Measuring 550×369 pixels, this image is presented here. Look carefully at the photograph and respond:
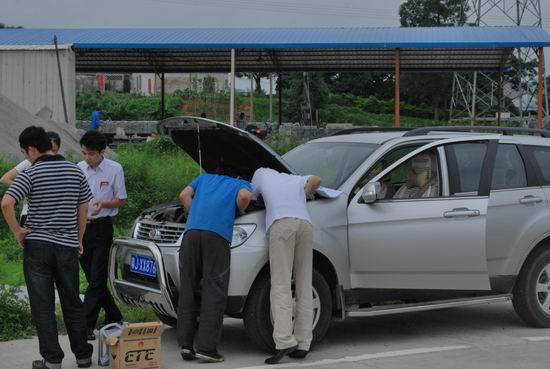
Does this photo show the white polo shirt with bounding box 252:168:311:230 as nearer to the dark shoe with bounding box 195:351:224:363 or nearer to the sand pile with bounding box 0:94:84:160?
the dark shoe with bounding box 195:351:224:363

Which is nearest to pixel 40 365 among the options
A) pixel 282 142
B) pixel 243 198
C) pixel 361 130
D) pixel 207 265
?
pixel 207 265

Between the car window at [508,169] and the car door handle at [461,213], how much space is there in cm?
51

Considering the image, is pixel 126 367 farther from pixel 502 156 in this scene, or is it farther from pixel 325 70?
pixel 325 70

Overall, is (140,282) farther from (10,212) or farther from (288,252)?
(10,212)

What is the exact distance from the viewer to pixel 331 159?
8125 mm

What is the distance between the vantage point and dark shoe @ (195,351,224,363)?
6719mm

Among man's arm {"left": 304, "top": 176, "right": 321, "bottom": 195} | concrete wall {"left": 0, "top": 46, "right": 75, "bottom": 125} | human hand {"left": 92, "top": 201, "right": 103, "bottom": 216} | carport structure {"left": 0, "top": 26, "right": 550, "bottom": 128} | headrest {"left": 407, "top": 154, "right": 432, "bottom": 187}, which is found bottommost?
human hand {"left": 92, "top": 201, "right": 103, "bottom": 216}

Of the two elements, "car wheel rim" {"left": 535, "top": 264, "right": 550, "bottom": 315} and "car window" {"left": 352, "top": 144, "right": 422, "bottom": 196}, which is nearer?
"car window" {"left": 352, "top": 144, "right": 422, "bottom": 196}

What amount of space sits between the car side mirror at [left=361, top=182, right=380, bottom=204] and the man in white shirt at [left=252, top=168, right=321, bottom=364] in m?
0.57

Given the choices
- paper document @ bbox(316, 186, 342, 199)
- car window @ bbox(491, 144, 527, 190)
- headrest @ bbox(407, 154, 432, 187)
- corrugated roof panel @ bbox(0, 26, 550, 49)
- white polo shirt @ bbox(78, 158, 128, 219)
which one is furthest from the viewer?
corrugated roof panel @ bbox(0, 26, 550, 49)

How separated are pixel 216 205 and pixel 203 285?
2.13 feet

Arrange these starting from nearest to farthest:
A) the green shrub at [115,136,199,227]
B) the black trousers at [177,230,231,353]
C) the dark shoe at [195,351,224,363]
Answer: the black trousers at [177,230,231,353] → the dark shoe at [195,351,224,363] → the green shrub at [115,136,199,227]

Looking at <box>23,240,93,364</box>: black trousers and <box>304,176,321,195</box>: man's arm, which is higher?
<box>304,176,321,195</box>: man's arm

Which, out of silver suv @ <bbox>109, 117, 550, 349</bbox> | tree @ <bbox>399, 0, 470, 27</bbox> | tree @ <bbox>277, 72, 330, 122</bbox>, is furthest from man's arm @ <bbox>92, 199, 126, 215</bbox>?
tree @ <bbox>399, 0, 470, 27</bbox>
